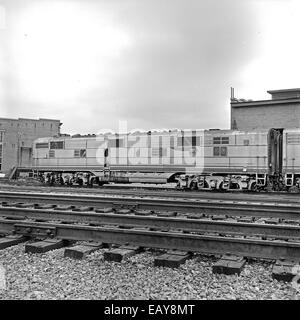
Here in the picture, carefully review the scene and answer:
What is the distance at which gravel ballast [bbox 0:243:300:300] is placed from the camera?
4.21 metres

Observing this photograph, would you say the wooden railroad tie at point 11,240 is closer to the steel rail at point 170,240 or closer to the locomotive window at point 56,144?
the steel rail at point 170,240

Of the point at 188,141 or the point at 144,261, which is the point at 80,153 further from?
the point at 144,261

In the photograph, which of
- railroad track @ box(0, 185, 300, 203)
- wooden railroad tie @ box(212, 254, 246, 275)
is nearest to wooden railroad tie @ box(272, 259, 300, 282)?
wooden railroad tie @ box(212, 254, 246, 275)

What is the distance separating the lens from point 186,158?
66.4 ft

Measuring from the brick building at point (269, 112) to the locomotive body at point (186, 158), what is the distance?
10.3 m

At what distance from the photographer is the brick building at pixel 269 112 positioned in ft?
95.5

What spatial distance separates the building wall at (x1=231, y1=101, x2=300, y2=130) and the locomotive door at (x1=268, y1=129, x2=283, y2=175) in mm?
10352

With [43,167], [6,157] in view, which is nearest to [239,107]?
[43,167]

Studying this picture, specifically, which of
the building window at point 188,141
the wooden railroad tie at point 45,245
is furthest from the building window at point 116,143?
the wooden railroad tie at point 45,245

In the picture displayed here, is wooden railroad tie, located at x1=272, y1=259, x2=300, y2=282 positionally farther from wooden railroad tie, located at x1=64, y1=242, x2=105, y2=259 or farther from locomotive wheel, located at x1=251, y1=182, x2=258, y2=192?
locomotive wheel, located at x1=251, y1=182, x2=258, y2=192

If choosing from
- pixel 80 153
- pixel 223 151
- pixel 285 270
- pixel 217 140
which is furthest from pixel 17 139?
pixel 285 270

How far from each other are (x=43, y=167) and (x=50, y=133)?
19.8 m
